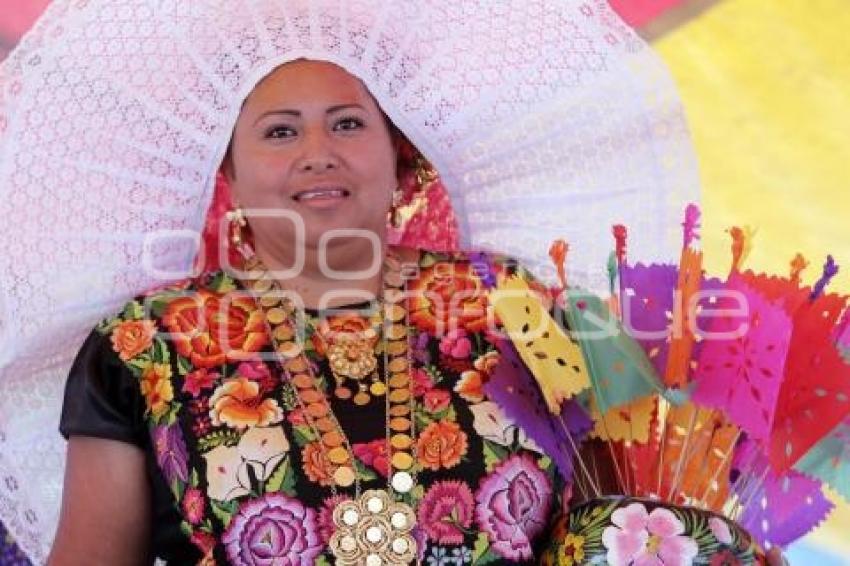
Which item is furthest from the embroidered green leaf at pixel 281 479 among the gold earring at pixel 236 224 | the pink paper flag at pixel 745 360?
the pink paper flag at pixel 745 360

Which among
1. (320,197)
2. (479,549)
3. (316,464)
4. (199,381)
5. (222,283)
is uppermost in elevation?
(320,197)

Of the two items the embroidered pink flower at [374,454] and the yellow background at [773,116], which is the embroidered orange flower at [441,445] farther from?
the yellow background at [773,116]

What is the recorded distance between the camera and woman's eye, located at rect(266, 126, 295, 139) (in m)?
2.26

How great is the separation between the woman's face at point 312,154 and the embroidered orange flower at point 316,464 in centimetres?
32

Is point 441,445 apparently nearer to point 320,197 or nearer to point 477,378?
point 477,378

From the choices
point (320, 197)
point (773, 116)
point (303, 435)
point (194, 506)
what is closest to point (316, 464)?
point (303, 435)

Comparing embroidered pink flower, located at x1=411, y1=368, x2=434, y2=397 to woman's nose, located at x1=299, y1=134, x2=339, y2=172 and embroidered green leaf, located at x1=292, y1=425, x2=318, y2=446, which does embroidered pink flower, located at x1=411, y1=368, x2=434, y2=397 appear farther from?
woman's nose, located at x1=299, y1=134, x2=339, y2=172

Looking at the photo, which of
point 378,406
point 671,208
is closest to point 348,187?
point 378,406

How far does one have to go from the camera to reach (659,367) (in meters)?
1.98

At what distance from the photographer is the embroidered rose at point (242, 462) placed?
6.88 ft

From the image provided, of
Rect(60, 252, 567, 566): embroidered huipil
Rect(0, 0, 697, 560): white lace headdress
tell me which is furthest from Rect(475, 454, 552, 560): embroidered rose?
Rect(0, 0, 697, 560): white lace headdress

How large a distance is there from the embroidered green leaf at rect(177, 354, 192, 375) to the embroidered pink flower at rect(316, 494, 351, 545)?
0.93 ft

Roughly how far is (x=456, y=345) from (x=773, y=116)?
1312mm

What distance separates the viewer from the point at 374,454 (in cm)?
215
